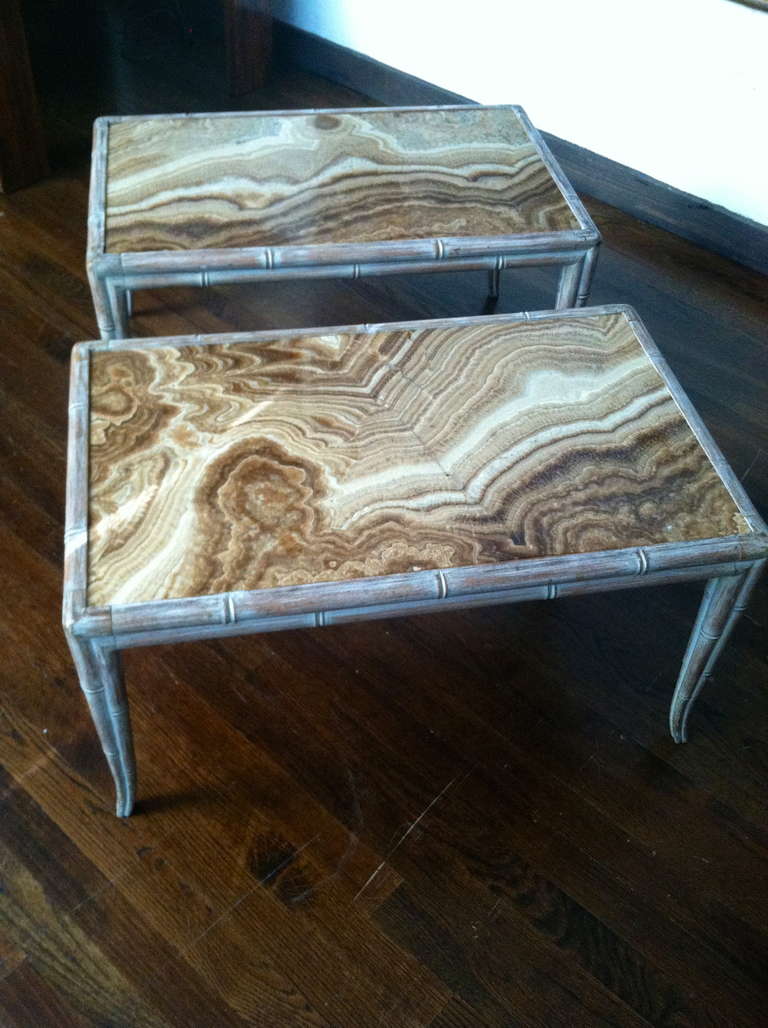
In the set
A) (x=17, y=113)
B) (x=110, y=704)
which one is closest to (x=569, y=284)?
(x=110, y=704)

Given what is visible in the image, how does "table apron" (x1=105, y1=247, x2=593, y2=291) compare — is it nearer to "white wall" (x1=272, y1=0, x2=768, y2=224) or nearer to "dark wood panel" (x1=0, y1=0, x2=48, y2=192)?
"white wall" (x1=272, y1=0, x2=768, y2=224)

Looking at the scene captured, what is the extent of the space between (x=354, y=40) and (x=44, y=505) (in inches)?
58.4

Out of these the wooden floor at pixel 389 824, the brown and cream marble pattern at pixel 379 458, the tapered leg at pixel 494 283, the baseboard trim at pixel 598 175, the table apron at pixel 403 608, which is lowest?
the wooden floor at pixel 389 824

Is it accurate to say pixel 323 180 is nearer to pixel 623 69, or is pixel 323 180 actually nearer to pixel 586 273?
pixel 586 273

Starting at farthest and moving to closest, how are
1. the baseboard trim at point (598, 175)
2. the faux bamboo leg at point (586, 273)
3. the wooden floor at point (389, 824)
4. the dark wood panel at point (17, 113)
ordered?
the baseboard trim at point (598, 175) → the dark wood panel at point (17, 113) → the faux bamboo leg at point (586, 273) → the wooden floor at point (389, 824)

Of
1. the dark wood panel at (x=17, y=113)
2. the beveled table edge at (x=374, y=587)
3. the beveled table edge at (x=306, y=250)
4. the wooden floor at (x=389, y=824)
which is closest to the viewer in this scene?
the beveled table edge at (x=374, y=587)

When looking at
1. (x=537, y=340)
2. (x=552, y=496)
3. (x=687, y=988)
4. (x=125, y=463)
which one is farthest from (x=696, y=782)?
(x=125, y=463)

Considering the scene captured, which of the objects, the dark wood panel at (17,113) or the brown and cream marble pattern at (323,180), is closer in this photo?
the brown and cream marble pattern at (323,180)

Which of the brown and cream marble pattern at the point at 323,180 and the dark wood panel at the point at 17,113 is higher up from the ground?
the brown and cream marble pattern at the point at 323,180

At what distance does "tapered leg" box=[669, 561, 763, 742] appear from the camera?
41.6 inches

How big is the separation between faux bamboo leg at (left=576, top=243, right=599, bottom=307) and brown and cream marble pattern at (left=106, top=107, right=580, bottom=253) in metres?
0.05

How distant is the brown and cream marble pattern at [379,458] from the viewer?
0.98m

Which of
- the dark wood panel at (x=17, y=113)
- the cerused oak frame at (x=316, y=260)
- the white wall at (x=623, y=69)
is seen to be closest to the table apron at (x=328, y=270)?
the cerused oak frame at (x=316, y=260)

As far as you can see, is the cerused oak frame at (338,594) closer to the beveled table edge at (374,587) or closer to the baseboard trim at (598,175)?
the beveled table edge at (374,587)
